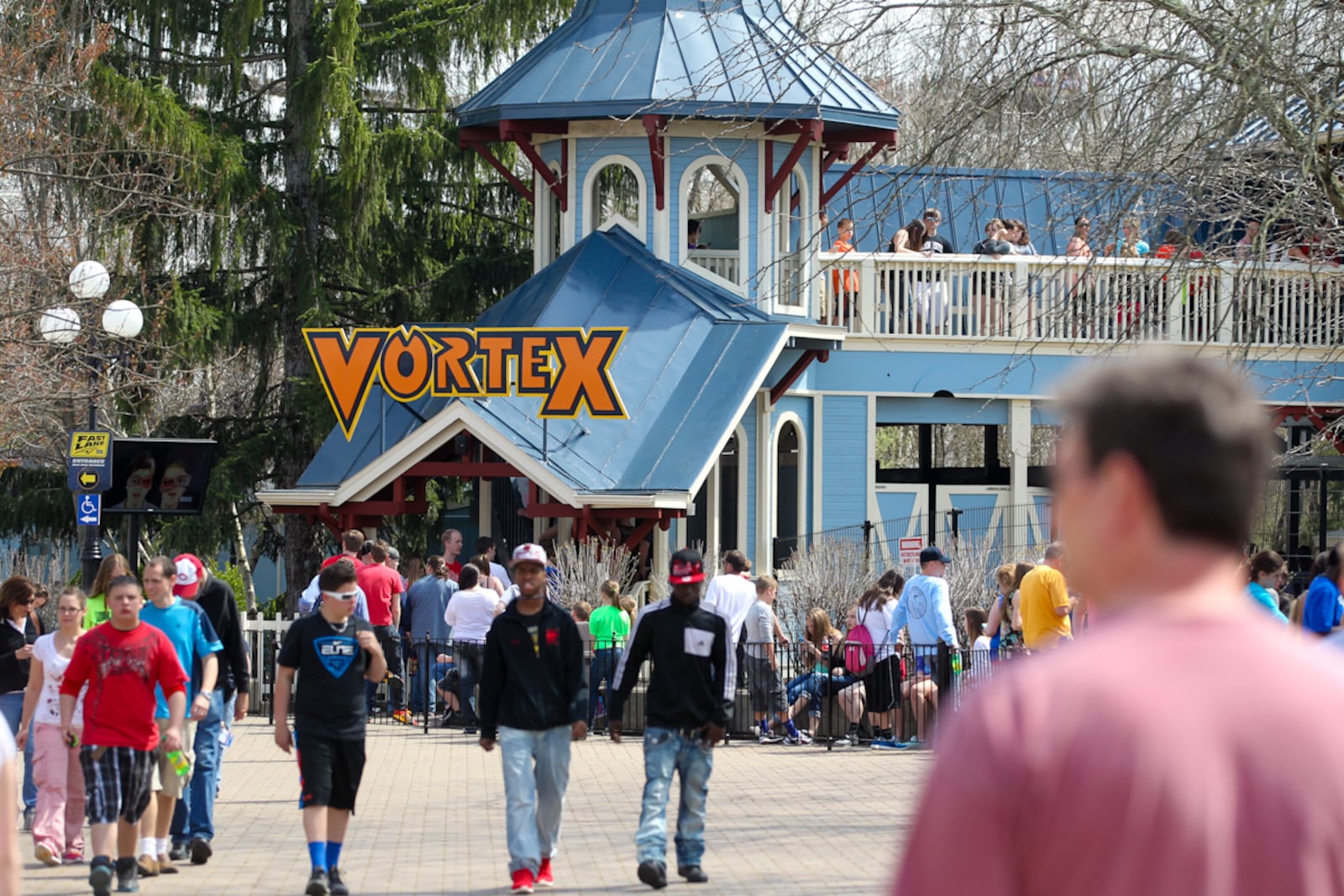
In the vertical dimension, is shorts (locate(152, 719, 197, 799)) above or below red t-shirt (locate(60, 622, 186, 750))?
below

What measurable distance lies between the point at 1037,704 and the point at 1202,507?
0.36 m

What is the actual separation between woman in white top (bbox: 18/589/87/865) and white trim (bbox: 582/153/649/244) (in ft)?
52.5

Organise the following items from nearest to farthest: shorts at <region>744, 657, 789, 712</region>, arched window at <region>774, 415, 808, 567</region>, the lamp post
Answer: shorts at <region>744, 657, 789, 712</region> → the lamp post → arched window at <region>774, 415, 808, 567</region>

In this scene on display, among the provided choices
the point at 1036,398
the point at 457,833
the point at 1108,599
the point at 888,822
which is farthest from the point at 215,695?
the point at 1036,398

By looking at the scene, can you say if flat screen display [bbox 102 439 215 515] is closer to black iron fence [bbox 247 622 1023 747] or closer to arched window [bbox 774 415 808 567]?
black iron fence [bbox 247 622 1023 747]

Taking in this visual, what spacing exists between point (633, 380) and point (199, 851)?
14251mm

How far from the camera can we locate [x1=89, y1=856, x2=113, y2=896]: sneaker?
9750mm

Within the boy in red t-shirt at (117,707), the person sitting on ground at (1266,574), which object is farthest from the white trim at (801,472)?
the boy in red t-shirt at (117,707)

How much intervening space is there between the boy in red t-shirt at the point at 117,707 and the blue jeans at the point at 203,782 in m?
1.06

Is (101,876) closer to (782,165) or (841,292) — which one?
(782,165)

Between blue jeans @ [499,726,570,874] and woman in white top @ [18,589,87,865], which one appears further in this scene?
woman in white top @ [18,589,87,865]

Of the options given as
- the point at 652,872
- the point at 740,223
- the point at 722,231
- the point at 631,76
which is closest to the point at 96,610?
the point at 652,872

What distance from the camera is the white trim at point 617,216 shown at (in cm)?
2669

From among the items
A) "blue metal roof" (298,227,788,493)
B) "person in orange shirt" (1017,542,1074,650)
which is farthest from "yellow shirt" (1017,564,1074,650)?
"blue metal roof" (298,227,788,493)
